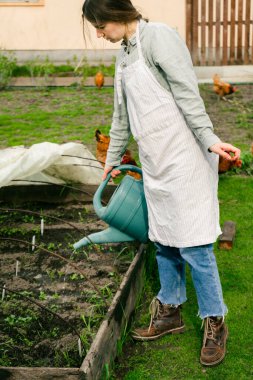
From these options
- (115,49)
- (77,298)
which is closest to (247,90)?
(115,49)

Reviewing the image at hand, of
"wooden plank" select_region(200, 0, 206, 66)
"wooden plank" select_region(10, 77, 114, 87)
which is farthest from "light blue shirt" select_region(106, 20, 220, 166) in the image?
"wooden plank" select_region(200, 0, 206, 66)

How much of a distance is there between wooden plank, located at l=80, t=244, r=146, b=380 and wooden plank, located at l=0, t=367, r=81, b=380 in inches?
1.7

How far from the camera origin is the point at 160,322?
386 centimetres

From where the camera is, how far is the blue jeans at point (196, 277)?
3.46 m

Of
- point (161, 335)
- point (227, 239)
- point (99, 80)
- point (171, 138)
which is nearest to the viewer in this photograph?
point (171, 138)

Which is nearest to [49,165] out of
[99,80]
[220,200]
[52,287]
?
[52,287]

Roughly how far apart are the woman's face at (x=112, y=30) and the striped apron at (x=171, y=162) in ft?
0.36

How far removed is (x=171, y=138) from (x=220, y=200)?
265cm

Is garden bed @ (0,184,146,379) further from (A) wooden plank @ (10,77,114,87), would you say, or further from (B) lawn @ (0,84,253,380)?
(A) wooden plank @ (10,77,114,87)

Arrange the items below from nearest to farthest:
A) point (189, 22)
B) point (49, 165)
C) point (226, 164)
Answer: point (49, 165), point (226, 164), point (189, 22)

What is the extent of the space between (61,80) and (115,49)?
147 centimetres

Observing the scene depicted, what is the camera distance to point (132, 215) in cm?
380

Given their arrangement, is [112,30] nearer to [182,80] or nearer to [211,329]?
[182,80]

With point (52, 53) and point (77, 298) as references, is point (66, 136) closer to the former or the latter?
point (77, 298)
